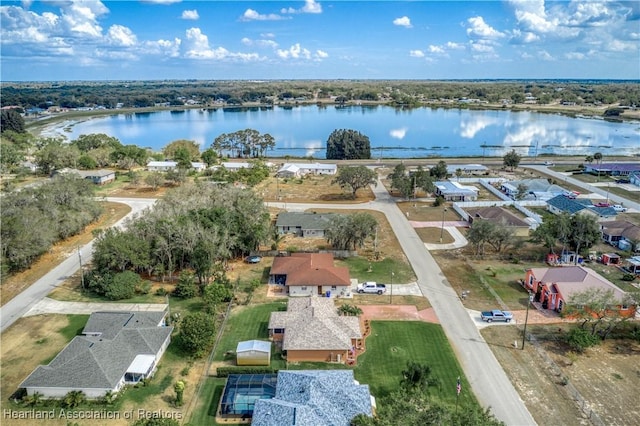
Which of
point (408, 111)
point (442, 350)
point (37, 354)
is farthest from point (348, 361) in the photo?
point (408, 111)

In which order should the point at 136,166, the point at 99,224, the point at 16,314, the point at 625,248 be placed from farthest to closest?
→ 1. the point at 136,166
2. the point at 99,224
3. the point at 625,248
4. the point at 16,314

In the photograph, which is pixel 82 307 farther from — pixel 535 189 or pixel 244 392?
pixel 535 189

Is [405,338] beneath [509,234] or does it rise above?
beneath

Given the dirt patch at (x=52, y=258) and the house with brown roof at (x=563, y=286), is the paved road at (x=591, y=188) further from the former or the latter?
the dirt patch at (x=52, y=258)

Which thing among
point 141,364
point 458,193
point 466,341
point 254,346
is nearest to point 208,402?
point 254,346

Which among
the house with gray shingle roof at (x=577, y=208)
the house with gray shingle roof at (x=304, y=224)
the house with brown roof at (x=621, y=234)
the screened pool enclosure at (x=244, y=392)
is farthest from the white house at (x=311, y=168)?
the screened pool enclosure at (x=244, y=392)

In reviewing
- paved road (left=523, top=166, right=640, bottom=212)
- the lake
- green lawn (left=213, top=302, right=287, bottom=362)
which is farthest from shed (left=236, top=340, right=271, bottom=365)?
the lake

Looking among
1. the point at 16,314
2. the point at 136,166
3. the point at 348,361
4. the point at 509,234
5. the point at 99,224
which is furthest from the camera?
the point at 136,166

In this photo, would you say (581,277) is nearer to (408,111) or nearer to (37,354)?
(37,354)
